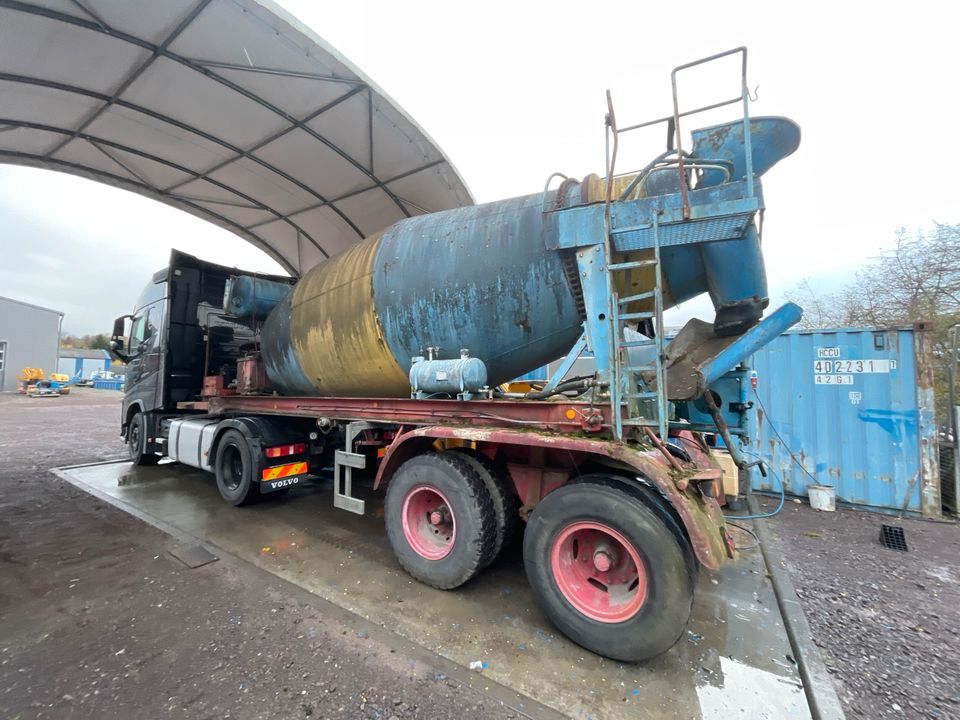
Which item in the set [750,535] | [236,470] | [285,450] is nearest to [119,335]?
[236,470]

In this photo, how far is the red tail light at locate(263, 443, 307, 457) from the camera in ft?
17.4

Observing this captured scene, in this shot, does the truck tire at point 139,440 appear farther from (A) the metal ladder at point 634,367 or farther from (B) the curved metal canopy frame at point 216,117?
(A) the metal ladder at point 634,367

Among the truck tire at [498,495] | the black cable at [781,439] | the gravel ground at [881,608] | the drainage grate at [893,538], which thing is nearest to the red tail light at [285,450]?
the truck tire at [498,495]

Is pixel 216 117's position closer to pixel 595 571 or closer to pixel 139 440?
pixel 139 440

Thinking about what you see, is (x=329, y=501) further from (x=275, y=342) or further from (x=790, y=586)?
(x=790, y=586)

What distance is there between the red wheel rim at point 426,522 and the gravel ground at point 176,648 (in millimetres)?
828

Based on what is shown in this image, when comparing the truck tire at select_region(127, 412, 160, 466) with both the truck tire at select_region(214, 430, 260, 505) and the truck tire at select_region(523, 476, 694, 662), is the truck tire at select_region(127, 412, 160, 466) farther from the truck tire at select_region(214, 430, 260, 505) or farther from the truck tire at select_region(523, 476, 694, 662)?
the truck tire at select_region(523, 476, 694, 662)

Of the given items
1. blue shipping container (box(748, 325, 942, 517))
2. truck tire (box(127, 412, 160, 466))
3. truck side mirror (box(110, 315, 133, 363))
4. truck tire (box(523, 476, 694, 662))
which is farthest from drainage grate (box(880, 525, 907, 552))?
truck side mirror (box(110, 315, 133, 363))

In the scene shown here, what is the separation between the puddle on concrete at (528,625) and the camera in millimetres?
2348

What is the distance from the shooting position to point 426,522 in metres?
3.77

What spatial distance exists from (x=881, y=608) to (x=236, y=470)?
23.3 ft

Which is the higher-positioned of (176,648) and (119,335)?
(119,335)

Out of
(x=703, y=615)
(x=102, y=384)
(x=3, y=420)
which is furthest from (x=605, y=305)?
(x=102, y=384)

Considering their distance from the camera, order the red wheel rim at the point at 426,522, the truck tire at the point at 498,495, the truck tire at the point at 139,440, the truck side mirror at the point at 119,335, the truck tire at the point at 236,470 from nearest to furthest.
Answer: the truck tire at the point at 498,495 → the red wheel rim at the point at 426,522 → the truck tire at the point at 236,470 → the truck tire at the point at 139,440 → the truck side mirror at the point at 119,335
